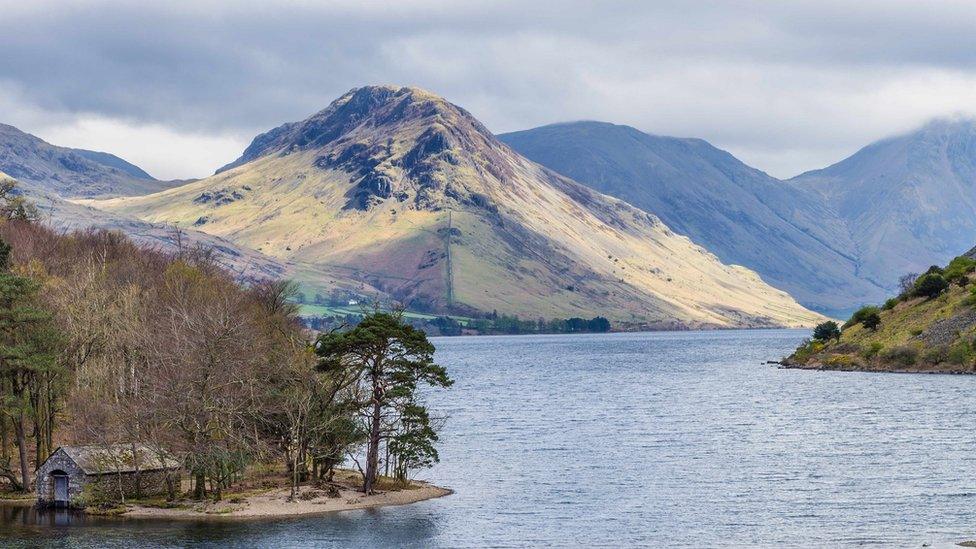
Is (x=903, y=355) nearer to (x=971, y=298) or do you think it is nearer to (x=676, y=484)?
(x=971, y=298)

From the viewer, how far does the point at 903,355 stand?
639 feet

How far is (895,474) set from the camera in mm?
94875

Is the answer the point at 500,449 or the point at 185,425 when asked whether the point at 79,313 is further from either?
the point at 500,449

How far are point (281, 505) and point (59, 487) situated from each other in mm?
15597

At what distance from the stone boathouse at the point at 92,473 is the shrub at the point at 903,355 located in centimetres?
13842

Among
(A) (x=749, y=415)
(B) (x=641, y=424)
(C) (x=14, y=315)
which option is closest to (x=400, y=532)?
(C) (x=14, y=315)

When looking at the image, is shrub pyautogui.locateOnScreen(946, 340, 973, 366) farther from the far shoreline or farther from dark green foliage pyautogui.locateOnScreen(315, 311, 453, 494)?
dark green foliage pyautogui.locateOnScreen(315, 311, 453, 494)

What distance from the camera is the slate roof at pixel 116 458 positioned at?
8449 cm

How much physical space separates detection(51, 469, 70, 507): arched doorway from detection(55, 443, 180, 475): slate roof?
69.6 inches

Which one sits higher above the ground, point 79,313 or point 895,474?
point 79,313

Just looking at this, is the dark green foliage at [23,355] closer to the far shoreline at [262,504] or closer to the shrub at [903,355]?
the far shoreline at [262,504]

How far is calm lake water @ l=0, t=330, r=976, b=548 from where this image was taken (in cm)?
7412

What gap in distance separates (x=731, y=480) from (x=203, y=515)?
4066cm

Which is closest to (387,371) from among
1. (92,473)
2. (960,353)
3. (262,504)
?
(262,504)
